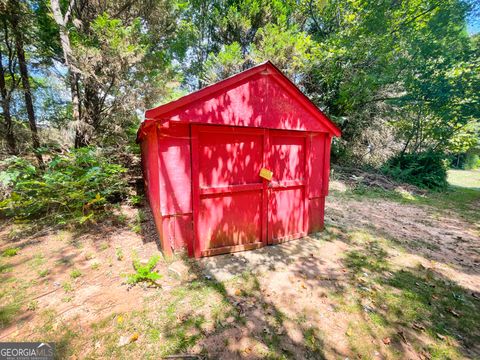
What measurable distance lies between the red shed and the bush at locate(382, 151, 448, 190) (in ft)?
33.7

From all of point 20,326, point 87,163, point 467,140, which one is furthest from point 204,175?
point 467,140

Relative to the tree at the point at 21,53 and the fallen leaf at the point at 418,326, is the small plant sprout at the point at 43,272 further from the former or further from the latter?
the fallen leaf at the point at 418,326

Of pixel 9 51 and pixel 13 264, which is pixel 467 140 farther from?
pixel 9 51

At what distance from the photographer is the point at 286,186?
14.9 feet

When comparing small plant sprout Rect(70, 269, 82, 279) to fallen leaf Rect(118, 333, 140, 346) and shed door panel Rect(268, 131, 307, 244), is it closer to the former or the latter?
fallen leaf Rect(118, 333, 140, 346)

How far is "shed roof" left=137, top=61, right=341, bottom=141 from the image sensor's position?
332 centimetres

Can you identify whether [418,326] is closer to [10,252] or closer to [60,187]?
[10,252]

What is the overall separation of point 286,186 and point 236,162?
1337mm

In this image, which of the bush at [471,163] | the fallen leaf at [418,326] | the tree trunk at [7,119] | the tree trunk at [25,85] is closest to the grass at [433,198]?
the fallen leaf at [418,326]

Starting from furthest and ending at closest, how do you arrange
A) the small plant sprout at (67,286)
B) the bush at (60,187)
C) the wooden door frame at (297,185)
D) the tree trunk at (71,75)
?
the tree trunk at (71,75), the bush at (60,187), the wooden door frame at (297,185), the small plant sprout at (67,286)

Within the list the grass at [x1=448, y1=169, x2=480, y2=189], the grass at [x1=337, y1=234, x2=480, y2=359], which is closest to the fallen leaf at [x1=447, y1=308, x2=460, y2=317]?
the grass at [x1=337, y1=234, x2=480, y2=359]

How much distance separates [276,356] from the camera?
2.19 m

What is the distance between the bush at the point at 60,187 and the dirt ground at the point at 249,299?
23.3 inches

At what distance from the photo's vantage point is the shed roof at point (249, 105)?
3323mm
